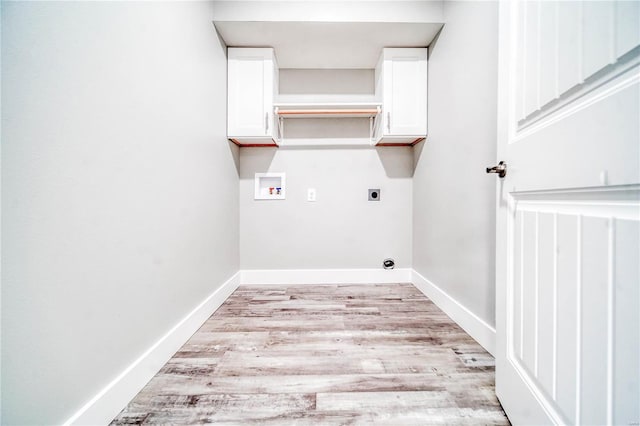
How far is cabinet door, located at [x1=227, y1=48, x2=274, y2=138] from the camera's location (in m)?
2.10

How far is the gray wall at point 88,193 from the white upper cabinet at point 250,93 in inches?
25.5

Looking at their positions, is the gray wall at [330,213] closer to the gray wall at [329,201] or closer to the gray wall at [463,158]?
the gray wall at [329,201]

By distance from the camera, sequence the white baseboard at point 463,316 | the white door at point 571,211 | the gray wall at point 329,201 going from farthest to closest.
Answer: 1. the gray wall at point 329,201
2. the white baseboard at point 463,316
3. the white door at point 571,211

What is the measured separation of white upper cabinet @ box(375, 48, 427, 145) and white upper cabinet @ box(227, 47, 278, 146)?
3.16 ft

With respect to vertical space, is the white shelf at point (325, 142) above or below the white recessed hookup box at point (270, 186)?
above

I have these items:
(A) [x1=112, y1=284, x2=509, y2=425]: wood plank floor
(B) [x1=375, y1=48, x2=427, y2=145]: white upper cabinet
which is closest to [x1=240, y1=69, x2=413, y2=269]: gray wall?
(B) [x1=375, y1=48, x2=427, y2=145]: white upper cabinet

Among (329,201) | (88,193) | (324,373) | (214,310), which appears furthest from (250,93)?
(324,373)

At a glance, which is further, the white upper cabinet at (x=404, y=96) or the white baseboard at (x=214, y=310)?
the white upper cabinet at (x=404, y=96)

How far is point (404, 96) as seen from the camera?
213cm

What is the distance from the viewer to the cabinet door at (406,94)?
6.96 feet

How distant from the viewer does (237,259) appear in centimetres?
239

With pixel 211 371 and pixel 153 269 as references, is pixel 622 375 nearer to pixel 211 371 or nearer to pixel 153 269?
pixel 211 371

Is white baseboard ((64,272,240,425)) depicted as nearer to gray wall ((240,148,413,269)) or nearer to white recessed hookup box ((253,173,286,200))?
gray wall ((240,148,413,269))

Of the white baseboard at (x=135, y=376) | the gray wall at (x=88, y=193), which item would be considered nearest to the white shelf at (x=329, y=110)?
the gray wall at (x=88, y=193)
